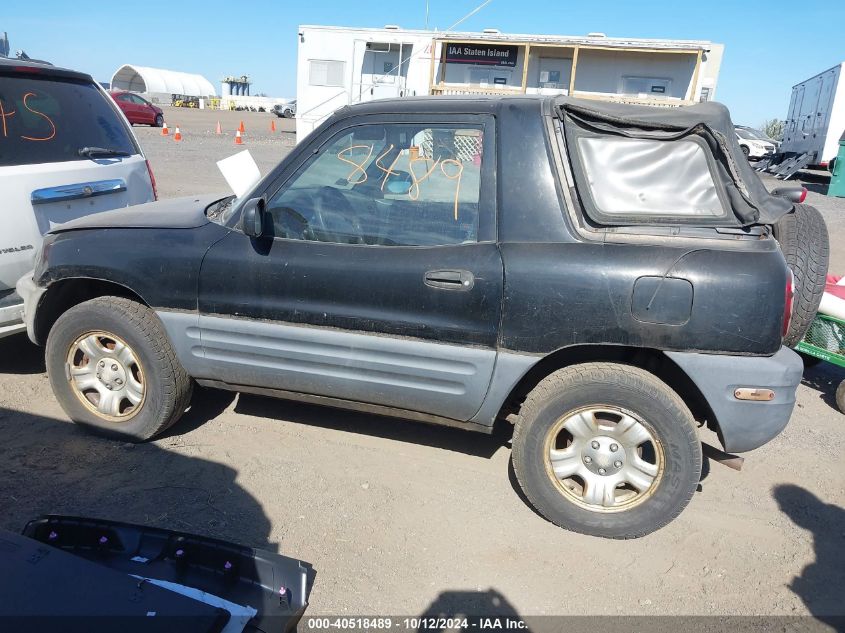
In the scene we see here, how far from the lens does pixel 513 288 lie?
118 inches

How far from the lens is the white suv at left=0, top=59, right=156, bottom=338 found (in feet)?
13.8

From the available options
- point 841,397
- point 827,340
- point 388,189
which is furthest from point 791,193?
point 388,189

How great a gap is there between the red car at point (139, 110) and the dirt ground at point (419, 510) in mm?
26947

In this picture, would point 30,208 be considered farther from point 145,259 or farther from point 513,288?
point 513,288

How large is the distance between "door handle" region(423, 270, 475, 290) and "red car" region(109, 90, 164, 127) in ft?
93.8

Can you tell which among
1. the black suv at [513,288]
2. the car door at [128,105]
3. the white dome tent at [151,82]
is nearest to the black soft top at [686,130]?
the black suv at [513,288]

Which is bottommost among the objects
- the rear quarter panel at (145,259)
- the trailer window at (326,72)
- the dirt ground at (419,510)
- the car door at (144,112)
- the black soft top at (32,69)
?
the dirt ground at (419,510)

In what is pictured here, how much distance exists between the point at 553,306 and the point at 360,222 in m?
1.07

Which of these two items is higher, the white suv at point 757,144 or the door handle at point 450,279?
the white suv at point 757,144

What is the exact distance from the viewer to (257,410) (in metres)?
4.27

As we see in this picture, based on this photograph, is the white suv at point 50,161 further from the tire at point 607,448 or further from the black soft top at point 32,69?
the tire at point 607,448

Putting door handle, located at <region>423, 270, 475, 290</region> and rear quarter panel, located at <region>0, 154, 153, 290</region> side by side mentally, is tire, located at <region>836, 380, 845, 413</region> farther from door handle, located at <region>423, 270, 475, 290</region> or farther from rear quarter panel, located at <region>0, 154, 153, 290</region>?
rear quarter panel, located at <region>0, 154, 153, 290</region>

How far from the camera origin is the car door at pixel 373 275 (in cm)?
310

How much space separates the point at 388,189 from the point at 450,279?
62cm
